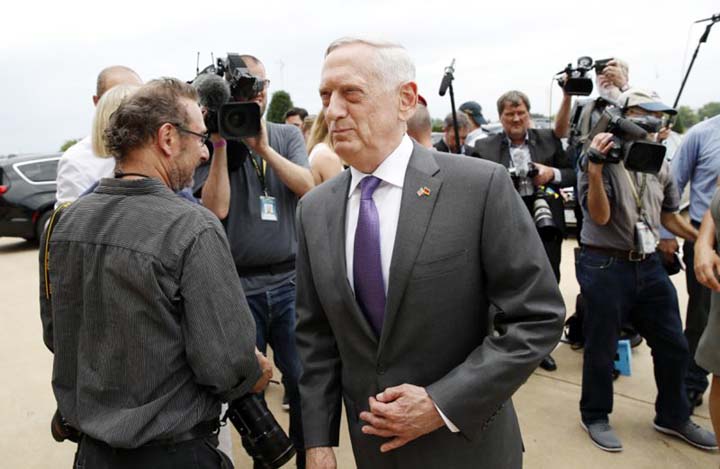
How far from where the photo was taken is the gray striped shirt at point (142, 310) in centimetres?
141

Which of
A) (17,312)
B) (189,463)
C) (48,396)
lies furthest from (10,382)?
(189,463)

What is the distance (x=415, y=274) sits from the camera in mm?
1350

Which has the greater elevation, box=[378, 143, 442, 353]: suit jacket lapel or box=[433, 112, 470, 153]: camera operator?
box=[378, 143, 442, 353]: suit jacket lapel

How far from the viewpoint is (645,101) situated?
9.15 feet

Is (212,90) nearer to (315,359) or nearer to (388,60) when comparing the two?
Answer: (388,60)

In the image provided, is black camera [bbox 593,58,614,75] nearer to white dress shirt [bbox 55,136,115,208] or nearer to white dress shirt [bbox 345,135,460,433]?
white dress shirt [bbox 345,135,460,433]

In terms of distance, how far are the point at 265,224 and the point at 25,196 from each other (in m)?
8.56

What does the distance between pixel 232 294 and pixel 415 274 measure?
529mm

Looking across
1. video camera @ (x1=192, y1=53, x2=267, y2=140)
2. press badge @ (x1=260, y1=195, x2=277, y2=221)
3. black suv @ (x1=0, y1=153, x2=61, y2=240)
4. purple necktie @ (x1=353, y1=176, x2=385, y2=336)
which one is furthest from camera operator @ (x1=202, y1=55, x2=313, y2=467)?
black suv @ (x1=0, y1=153, x2=61, y2=240)

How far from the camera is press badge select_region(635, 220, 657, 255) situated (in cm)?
283

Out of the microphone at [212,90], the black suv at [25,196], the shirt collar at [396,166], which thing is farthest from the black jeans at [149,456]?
the black suv at [25,196]

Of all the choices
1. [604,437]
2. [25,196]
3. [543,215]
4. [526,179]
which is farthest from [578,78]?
[25,196]

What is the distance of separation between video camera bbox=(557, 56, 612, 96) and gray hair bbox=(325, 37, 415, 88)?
104 inches

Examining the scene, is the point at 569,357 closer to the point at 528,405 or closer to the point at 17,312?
the point at 528,405
